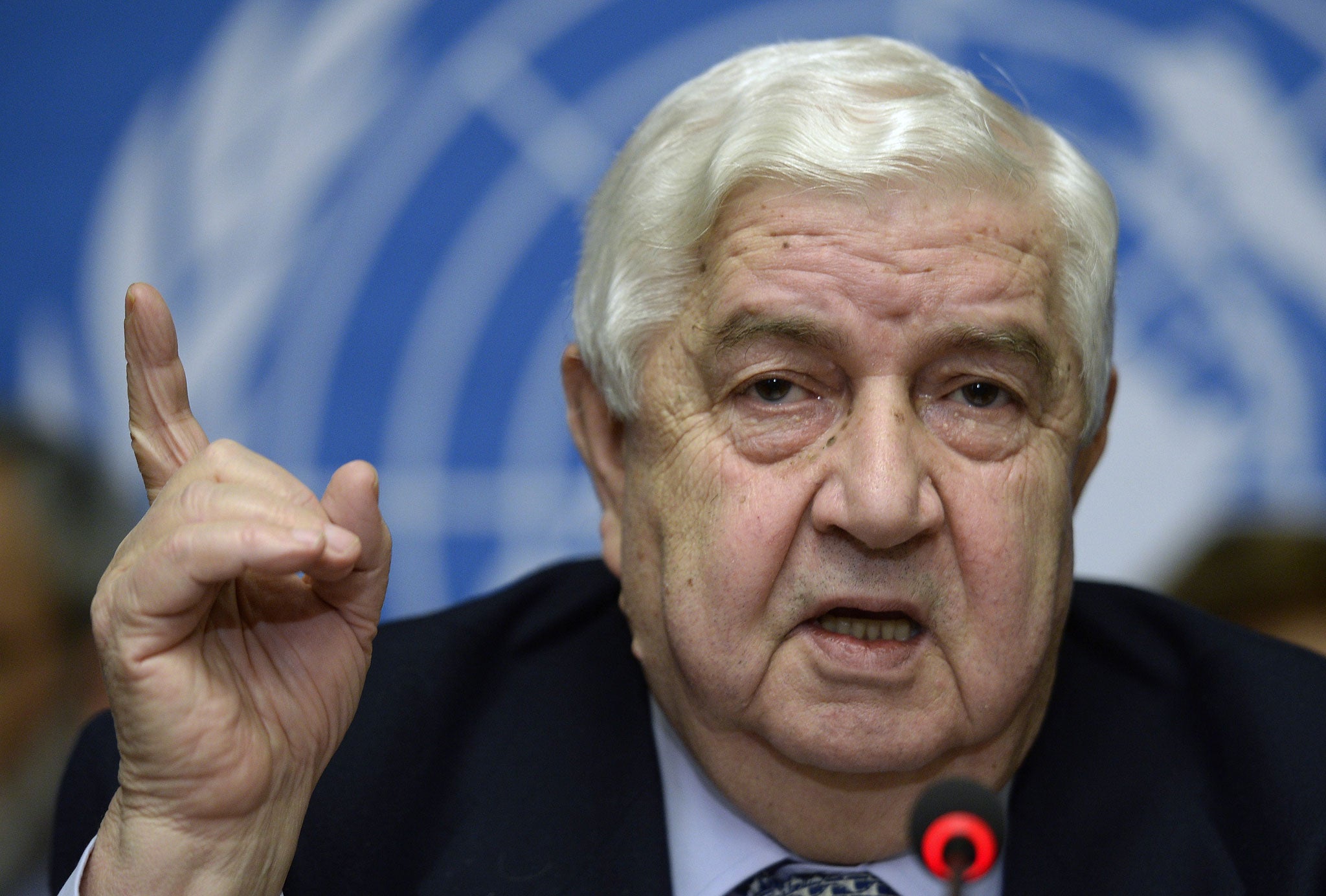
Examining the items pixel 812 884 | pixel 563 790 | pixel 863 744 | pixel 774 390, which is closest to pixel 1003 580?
pixel 863 744

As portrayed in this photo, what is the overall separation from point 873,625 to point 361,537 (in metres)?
0.75

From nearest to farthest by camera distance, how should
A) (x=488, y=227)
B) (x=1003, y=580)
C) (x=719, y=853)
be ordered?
(x=1003, y=580), (x=719, y=853), (x=488, y=227)

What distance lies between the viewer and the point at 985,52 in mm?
3094

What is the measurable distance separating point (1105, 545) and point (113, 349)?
264 centimetres

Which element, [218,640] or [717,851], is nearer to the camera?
[218,640]

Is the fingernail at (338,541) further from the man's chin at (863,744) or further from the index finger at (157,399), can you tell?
the man's chin at (863,744)

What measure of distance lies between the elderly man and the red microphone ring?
57cm

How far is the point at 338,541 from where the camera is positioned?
1495mm

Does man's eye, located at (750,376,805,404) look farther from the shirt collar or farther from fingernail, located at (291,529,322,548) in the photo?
fingernail, located at (291,529,322,548)

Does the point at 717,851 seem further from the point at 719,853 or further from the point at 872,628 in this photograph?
the point at 872,628

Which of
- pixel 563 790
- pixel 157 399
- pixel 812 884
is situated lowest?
pixel 812 884

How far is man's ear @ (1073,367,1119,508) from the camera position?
2.13 meters

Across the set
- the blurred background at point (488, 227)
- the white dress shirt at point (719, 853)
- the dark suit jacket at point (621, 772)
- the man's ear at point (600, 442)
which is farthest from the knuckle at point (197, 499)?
the blurred background at point (488, 227)

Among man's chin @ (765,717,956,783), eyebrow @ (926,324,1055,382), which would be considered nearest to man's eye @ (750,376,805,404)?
eyebrow @ (926,324,1055,382)
